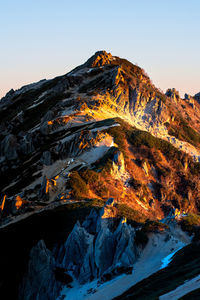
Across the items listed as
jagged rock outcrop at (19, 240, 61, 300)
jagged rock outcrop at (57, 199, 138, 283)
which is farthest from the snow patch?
jagged rock outcrop at (19, 240, 61, 300)

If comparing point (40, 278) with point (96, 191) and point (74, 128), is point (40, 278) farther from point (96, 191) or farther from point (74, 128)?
point (74, 128)

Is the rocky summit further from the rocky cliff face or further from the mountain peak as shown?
the mountain peak

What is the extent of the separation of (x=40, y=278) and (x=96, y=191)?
91.5 feet

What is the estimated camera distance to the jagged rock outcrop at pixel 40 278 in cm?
4816

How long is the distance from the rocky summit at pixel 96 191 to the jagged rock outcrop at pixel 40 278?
108mm

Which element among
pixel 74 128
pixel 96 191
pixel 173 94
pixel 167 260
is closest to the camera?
pixel 167 260

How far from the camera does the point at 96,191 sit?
248 feet

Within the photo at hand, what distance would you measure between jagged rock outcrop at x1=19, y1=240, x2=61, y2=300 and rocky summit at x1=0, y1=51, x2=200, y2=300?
0.35 ft

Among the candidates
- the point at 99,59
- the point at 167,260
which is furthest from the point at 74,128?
the point at 167,260

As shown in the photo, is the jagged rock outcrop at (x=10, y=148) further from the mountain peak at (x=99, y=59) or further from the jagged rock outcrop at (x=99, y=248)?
the jagged rock outcrop at (x=99, y=248)

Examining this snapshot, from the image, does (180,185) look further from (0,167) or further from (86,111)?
(0,167)

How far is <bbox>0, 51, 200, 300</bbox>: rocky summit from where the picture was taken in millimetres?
47625

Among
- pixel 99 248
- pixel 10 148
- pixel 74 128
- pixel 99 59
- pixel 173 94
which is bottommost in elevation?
pixel 99 248

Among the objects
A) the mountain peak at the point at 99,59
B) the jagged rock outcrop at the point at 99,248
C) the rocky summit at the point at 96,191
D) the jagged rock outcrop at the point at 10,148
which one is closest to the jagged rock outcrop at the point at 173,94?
the rocky summit at the point at 96,191
